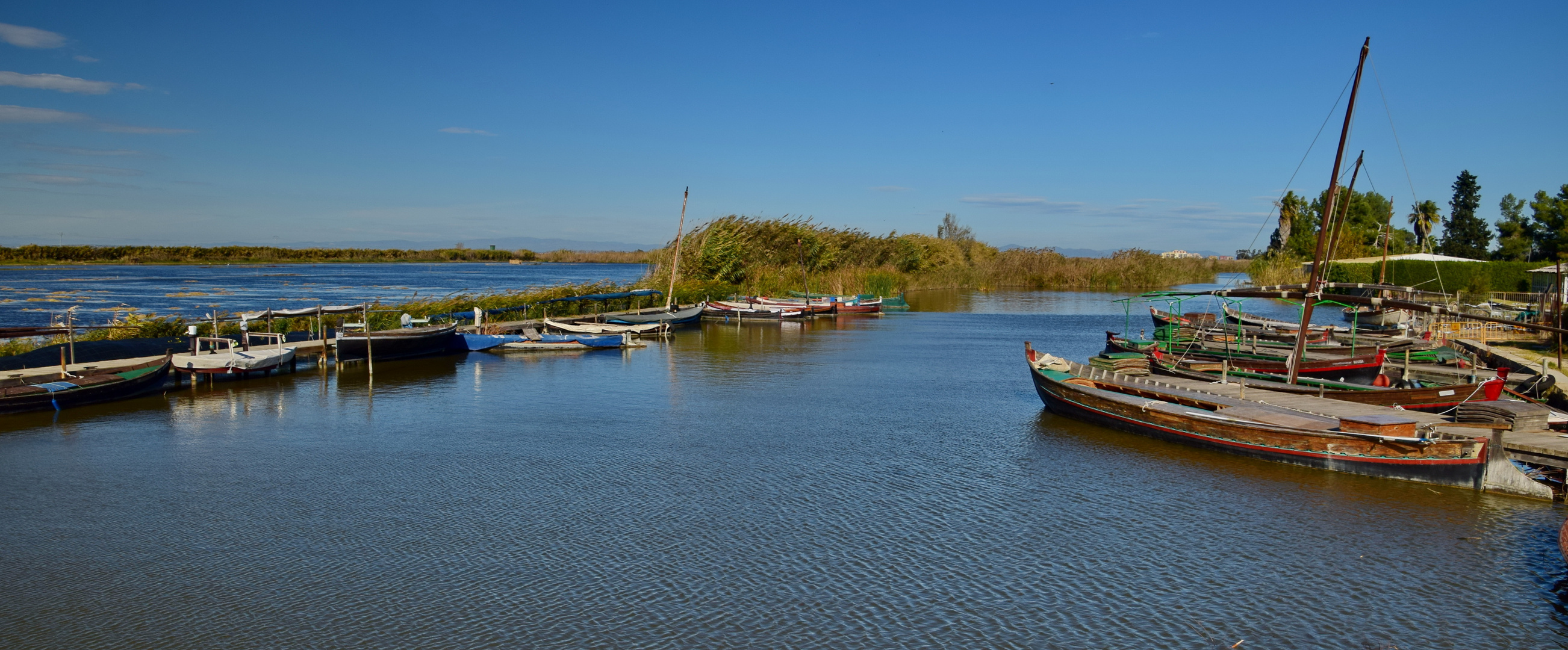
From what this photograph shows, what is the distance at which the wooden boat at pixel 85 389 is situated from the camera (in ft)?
67.9

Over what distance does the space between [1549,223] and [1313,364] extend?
55.5 m

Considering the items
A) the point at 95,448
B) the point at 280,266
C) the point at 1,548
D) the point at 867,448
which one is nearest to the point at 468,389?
the point at 95,448

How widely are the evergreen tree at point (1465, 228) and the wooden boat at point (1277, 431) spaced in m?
82.5

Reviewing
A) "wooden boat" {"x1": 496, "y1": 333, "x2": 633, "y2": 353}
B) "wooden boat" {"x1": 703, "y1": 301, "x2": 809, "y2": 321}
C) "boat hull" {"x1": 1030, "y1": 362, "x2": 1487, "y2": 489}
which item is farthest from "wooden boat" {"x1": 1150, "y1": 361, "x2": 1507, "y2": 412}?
"wooden boat" {"x1": 703, "y1": 301, "x2": 809, "y2": 321}

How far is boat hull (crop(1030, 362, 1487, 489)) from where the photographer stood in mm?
14898

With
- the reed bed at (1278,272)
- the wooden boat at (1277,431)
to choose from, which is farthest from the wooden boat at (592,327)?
the reed bed at (1278,272)

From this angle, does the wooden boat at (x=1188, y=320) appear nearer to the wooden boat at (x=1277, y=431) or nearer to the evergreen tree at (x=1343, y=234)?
the wooden boat at (x=1277, y=431)

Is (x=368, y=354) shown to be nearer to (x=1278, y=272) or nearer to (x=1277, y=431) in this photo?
(x=1277, y=431)

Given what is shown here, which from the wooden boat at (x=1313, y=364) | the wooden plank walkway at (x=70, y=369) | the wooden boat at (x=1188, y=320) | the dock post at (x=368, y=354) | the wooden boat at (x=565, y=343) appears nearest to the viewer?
the wooden plank walkway at (x=70, y=369)

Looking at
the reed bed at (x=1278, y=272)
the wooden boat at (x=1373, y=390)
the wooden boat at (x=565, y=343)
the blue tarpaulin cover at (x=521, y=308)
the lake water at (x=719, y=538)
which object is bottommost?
the lake water at (x=719, y=538)

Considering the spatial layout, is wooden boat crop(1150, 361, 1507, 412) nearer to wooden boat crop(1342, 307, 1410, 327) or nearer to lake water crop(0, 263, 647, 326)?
wooden boat crop(1342, 307, 1410, 327)

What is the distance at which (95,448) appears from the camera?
1777 centimetres

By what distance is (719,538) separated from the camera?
12562 millimetres

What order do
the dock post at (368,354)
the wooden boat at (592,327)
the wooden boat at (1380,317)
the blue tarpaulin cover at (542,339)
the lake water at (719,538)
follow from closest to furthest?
the lake water at (719,538) → the dock post at (368,354) → the blue tarpaulin cover at (542,339) → the wooden boat at (592,327) → the wooden boat at (1380,317)
